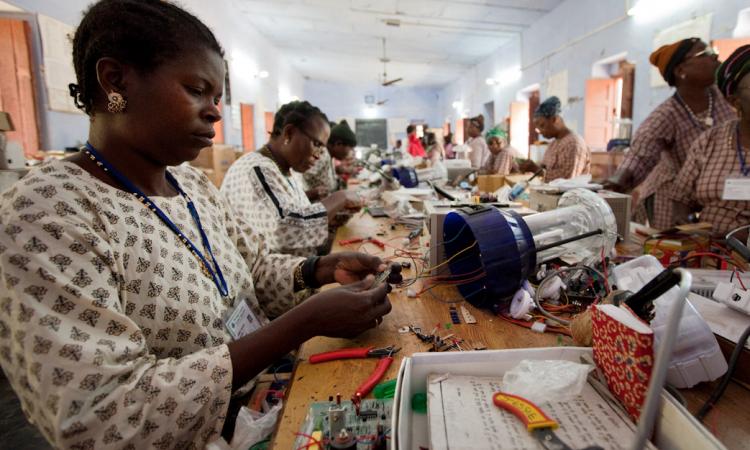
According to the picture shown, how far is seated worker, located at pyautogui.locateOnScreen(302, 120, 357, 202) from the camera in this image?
3947mm

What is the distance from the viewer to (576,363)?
728 mm

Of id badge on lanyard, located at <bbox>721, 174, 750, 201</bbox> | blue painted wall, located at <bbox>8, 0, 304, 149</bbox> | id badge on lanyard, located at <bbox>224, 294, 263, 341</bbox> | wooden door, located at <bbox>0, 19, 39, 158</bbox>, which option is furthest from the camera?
blue painted wall, located at <bbox>8, 0, 304, 149</bbox>

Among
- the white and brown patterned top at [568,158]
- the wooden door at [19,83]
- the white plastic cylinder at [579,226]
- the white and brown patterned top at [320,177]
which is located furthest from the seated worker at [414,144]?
the white plastic cylinder at [579,226]

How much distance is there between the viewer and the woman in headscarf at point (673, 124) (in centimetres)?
253

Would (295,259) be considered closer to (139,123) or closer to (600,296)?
Result: (139,123)

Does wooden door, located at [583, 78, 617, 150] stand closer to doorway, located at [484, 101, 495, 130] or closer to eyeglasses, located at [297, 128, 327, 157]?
doorway, located at [484, 101, 495, 130]

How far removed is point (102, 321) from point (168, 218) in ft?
1.13

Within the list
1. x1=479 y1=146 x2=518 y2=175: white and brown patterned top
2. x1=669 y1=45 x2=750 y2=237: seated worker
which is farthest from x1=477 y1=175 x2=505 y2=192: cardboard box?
x1=669 y1=45 x2=750 y2=237: seated worker

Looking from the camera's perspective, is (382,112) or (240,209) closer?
(240,209)

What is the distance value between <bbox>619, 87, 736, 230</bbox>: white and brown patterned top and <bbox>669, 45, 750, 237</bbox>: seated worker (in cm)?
47

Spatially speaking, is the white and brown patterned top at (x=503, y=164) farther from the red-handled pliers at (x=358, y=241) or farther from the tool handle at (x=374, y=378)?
the tool handle at (x=374, y=378)

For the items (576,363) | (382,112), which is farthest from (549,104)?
(382,112)

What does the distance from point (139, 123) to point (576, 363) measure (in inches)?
41.8

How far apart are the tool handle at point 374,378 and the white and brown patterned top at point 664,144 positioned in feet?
8.02
